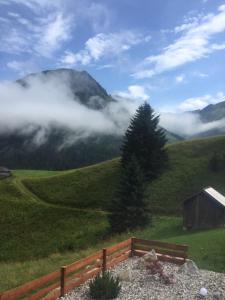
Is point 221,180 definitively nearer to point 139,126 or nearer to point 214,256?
point 139,126

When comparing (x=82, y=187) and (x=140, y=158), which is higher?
(x=140, y=158)

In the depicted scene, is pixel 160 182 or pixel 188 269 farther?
pixel 160 182

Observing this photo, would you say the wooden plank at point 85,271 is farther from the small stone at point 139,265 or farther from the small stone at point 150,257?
the small stone at point 150,257

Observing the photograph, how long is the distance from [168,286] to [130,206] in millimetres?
38627

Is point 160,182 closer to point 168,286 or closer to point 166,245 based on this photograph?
point 166,245

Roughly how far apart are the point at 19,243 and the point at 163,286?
44.2 metres

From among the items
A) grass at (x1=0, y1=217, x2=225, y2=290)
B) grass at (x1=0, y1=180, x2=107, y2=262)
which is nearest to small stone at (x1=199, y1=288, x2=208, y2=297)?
grass at (x1=0, y1=217, x2=225, y2=290)

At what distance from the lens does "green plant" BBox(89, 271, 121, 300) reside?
62.6ft

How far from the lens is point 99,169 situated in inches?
3445

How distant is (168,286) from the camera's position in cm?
2092

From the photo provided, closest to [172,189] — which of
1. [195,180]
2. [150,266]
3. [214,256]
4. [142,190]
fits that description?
[195,180]

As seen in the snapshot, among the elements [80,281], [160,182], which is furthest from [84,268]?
[160,182]

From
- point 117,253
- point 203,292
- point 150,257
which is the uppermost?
point 117,253

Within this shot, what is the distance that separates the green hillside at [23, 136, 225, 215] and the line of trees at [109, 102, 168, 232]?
94.7 inches
